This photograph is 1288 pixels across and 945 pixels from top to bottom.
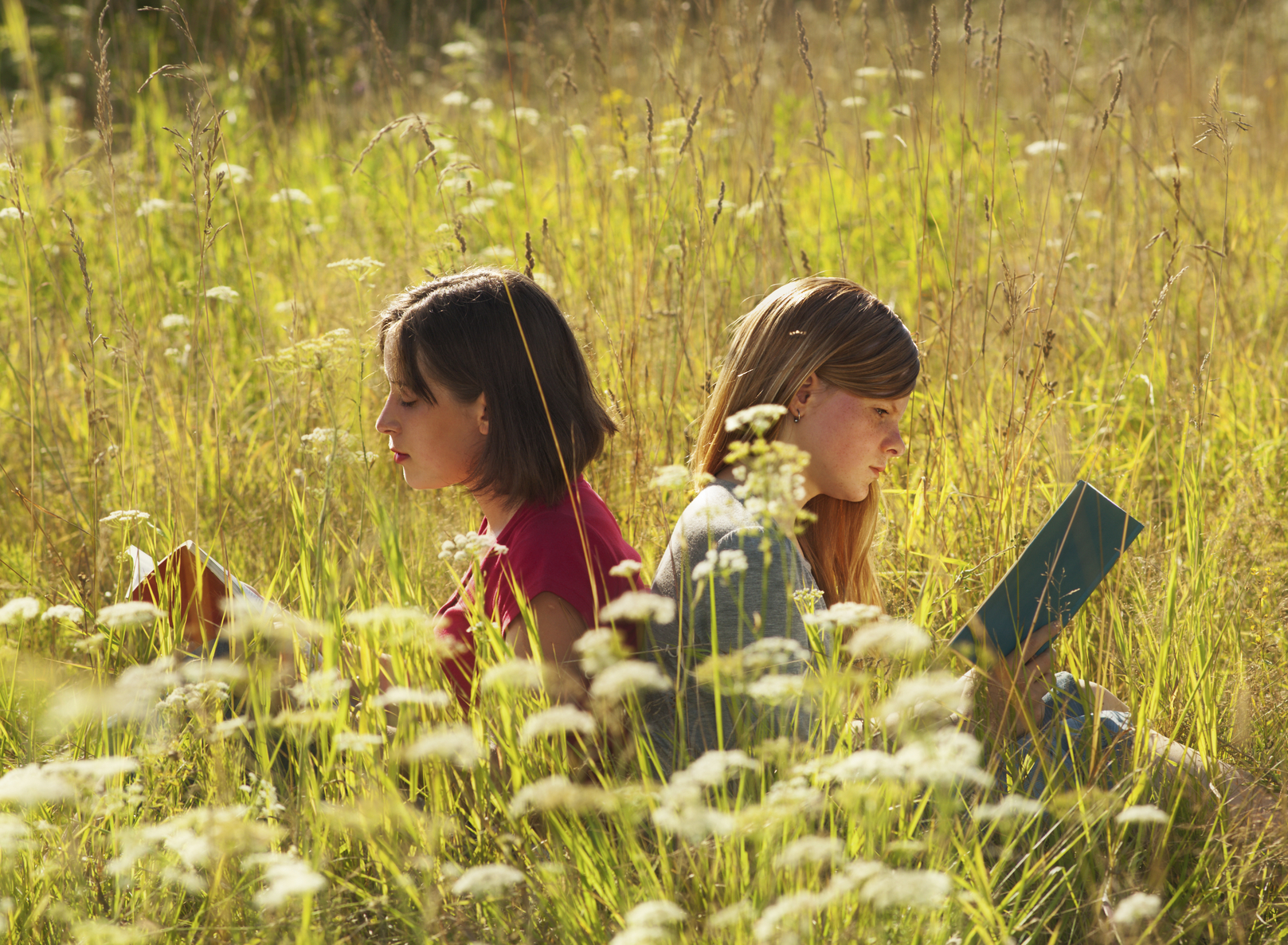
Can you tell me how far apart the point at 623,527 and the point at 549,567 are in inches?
28.7

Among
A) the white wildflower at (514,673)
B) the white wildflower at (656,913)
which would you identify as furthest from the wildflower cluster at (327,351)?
the white wildflower at (656,913)

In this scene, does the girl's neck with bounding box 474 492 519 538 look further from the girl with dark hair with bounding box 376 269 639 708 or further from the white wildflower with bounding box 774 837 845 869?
the white wildflower with bounding box 774 837 845 869

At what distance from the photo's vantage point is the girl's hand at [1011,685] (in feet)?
6.02

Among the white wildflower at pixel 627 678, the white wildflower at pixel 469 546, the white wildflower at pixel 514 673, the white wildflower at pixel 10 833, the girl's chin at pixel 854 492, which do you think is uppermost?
the white wildflower at pixel 627 678

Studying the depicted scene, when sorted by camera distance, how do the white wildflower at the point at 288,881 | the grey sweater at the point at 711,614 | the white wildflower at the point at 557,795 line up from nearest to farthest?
the white wildflower at the point at 288,881 → the white wildflower at the point at 557,795 → the grey sweater at the point at 711,614

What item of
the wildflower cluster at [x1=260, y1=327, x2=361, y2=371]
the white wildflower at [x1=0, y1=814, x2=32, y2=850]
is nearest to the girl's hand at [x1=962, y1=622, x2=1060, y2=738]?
the wildflower cluster at [x1=260, y1=327, x2=361, y2=371]

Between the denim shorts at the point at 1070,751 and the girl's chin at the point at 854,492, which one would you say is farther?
the girl's chin at the point at 854,492

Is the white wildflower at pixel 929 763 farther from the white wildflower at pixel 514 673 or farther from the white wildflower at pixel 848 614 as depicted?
the white wildflower at pixel 514 673

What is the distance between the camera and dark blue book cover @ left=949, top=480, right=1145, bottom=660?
5.91 feet

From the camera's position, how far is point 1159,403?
3.17 m

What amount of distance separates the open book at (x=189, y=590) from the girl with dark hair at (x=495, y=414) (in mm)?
384

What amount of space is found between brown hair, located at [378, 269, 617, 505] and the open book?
482 millimetres

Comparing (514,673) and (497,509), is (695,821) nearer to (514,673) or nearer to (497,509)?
(514,673)

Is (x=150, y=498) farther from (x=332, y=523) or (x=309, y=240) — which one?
(x=309, y=240)
